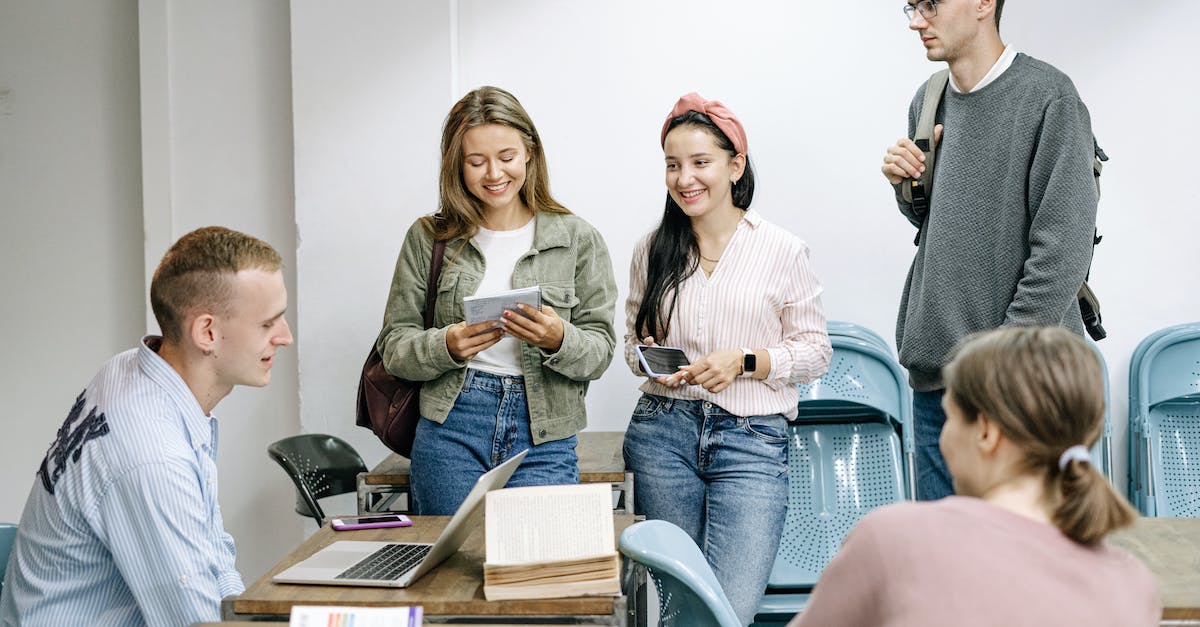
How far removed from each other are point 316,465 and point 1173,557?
8.51 ft

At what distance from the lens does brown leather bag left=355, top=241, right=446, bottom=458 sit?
3254 millimetres

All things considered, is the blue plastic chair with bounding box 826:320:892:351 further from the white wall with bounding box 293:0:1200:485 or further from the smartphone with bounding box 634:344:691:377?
the smartphone with bounding box 634:344:691:377

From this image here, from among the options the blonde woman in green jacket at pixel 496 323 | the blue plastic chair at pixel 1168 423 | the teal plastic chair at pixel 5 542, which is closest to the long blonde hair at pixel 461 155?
the blonde woman in green jacket at pixel 496 323

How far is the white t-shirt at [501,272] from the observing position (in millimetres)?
3146

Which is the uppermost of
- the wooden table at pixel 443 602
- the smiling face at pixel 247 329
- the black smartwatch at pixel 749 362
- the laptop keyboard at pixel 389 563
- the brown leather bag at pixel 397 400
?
the smiling face at pixel 247 329

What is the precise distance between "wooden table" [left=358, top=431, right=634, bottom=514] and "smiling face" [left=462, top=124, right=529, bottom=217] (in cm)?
84

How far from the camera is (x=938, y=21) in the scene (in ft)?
9.74

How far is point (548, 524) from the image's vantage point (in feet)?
7.14

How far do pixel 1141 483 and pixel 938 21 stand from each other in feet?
6.69

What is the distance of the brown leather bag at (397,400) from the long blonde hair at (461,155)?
0.07 m

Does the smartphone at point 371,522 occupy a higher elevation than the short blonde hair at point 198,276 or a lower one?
lower

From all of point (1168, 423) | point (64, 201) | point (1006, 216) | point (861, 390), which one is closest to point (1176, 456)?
point (1168, 423)

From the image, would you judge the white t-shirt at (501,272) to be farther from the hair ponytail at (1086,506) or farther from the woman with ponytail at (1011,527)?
the hair ponytail at (1086,506)

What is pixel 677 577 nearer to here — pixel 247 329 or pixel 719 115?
pixel 247 329
